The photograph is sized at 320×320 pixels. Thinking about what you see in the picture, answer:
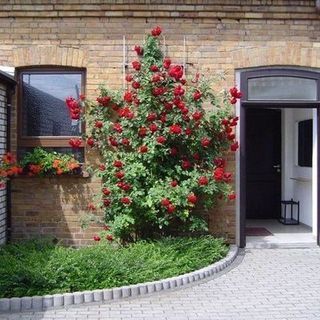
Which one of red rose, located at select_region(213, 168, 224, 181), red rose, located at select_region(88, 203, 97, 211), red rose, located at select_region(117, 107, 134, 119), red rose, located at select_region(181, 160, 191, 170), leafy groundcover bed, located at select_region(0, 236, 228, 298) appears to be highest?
red rose, located at select_region(117, 107, 134, 119)

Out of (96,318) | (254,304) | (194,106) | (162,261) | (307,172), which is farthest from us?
(307,172)

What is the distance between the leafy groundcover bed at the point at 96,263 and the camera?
6164mm

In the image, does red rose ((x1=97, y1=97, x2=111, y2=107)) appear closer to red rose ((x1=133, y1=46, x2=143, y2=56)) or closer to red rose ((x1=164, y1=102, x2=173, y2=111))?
red rose ((x1=133, y1=46, x2=143, y2=56))

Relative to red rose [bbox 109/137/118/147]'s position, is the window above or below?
above

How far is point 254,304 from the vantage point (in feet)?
20.3

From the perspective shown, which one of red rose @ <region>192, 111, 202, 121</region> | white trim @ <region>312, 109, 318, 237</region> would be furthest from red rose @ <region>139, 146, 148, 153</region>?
white trim @ <region>312, 109, 318, 237</region>

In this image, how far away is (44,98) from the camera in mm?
8977

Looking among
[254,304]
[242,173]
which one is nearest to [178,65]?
[242,173]

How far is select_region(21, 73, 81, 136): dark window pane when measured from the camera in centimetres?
895

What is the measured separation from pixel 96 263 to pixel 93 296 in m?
0.53

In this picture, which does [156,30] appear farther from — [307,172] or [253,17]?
[307,172]

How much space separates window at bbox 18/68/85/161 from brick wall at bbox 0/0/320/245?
0.22 meters

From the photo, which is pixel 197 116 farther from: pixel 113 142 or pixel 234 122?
pixel 113 142

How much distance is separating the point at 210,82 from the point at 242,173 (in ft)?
5.18
